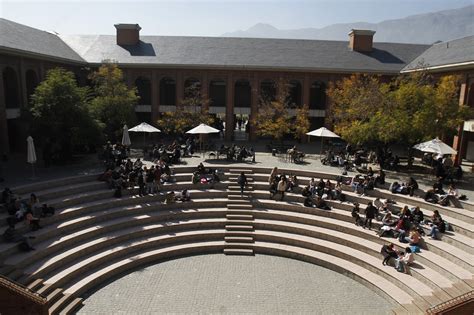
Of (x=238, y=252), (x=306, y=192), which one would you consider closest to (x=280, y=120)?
(x=306, y=192)

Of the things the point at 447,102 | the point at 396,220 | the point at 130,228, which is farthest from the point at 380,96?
the point at 130,228

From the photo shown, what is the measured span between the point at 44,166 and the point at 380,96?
813 inches

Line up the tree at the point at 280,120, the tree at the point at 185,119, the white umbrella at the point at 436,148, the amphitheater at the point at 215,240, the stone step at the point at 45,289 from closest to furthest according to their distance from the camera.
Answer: the stone step at the point at 45,289 < the amphitheater at the point at 215,240 < the white umbrella at the point at 436,148 < the tree at the point at 280,120 < the tree at the point at 185,119

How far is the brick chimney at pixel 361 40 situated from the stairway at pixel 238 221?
80.6ft

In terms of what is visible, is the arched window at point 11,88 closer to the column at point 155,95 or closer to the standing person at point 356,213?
the column at point 155,95

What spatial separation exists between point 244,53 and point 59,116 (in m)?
20.3

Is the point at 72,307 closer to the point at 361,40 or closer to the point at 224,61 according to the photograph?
the point at 224,61

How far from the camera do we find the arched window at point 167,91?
3991 cm

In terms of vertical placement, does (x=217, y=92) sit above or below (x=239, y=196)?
above

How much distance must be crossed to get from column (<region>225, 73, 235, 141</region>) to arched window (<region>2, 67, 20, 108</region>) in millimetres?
17652

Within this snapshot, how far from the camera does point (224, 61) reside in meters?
33.9

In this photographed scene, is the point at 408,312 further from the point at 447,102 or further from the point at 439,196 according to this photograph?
the point at 447,102

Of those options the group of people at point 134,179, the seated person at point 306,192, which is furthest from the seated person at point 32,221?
the seated person at point 306,192

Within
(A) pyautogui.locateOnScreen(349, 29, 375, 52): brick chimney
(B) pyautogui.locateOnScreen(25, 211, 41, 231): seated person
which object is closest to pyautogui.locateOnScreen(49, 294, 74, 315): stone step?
(B) pyautogui.locateOnScreen(25, 211, 41, 231): seated person
